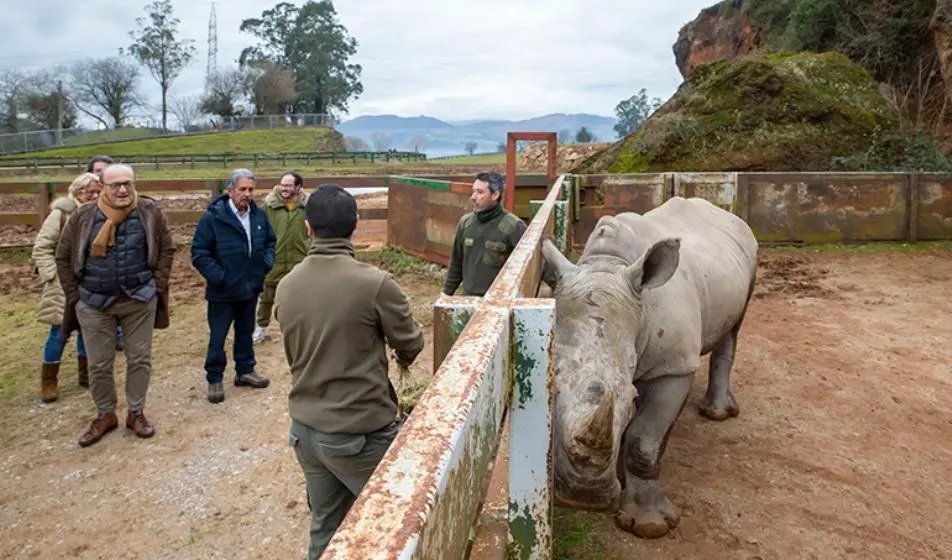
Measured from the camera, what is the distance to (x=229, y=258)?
5.80 meters

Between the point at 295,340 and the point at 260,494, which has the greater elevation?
the point at 295,340

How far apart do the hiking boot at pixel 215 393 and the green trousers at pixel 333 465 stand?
127 inches

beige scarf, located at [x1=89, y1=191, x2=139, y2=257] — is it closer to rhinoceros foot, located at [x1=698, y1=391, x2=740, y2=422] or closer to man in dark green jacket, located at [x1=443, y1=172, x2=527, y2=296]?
man in dark green jacket, located at [x1=443, y1=172, x2=527, y2=296]

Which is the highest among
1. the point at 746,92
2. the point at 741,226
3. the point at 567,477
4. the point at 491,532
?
the point at 746,92

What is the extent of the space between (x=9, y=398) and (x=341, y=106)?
214ft

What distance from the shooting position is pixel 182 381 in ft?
20.8

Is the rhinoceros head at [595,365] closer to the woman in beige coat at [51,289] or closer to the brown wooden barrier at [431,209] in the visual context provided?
the woman in beige coat at [51,289]

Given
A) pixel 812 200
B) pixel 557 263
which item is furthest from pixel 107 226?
pixel 812 200

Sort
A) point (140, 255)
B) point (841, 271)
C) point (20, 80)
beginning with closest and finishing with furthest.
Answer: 1. point (140, 255)
2. point (841, 271)
3. point (20, 80)

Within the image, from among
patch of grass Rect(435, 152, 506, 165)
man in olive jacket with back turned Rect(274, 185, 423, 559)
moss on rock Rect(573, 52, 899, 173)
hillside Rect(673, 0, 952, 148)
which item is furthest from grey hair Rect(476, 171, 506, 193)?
patch of grass Rect(435, 152, 506, 165)

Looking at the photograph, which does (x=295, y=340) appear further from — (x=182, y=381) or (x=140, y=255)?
(x=182, y=381)

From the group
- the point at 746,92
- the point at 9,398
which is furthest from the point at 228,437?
the point at 746,92

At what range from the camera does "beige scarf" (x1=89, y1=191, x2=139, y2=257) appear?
478 centimetres

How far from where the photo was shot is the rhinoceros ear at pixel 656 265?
10.7 feet
